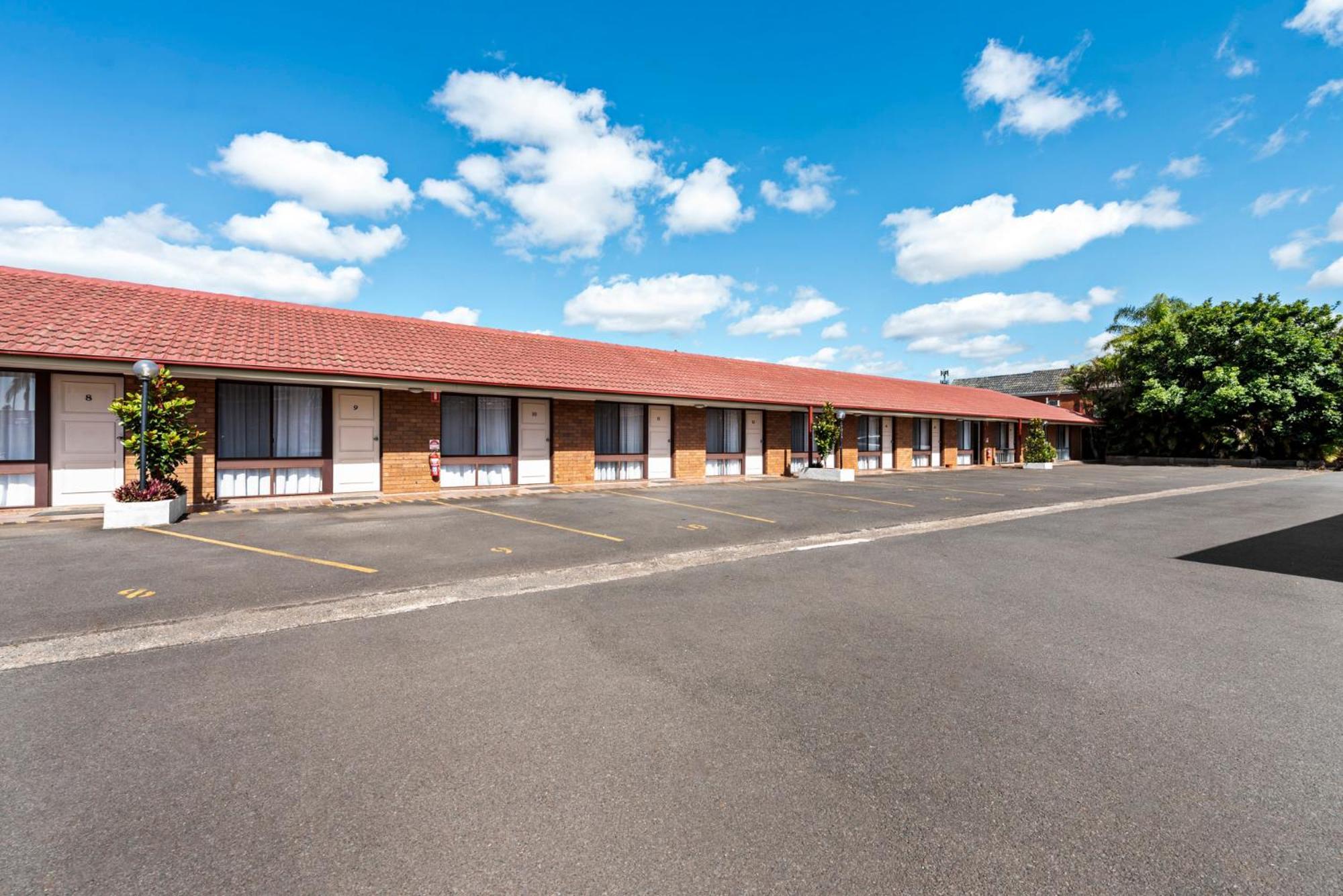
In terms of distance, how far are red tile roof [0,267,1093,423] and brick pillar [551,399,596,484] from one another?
2.63ft

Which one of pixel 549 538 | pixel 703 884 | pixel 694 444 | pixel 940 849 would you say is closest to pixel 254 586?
pixel 549 538

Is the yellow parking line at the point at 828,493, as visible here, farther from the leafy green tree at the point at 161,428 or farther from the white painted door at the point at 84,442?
the white painted door at the point at 84,442

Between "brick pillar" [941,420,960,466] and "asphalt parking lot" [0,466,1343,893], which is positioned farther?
"brick pillar" [941,420,960,466]

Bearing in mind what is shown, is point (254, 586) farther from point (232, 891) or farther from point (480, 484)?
point (480, 484)

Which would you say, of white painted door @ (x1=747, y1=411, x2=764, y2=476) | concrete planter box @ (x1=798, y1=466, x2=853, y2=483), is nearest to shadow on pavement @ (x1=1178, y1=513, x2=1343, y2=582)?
concrete planter box @ (x1=798, y1=466, x2=853, y2=483)

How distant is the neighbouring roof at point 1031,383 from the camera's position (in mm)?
52219

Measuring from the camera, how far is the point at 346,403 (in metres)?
13.6

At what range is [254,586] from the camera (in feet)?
19.9

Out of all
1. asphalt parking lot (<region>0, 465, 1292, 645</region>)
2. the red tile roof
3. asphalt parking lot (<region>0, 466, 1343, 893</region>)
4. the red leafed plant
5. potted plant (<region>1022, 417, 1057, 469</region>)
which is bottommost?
asphalt parking lot (<region>0, 466, 1343, 893</region>)

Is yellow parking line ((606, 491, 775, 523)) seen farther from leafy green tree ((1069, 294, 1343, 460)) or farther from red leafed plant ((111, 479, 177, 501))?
leafy green tree ((1069, 294, 1343, 460))

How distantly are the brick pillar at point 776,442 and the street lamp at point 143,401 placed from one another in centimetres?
1703

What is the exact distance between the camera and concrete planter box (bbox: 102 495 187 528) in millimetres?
9156

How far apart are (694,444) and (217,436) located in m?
12.6

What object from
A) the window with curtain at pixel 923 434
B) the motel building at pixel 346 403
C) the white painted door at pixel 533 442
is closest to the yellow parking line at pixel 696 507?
the white painted door at pixel 533 442
